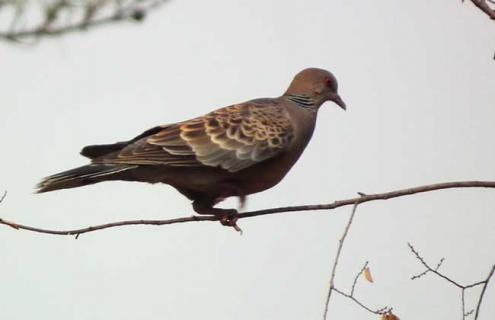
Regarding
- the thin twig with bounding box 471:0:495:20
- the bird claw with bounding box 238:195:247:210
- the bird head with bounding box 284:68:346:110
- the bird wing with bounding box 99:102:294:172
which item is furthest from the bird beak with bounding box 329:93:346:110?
the thin twig with bounding box 471:0:495:20

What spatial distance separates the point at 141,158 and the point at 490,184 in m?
1.95

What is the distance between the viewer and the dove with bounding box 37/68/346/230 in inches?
204

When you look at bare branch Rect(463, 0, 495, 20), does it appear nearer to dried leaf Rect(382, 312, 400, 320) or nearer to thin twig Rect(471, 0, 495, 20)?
thin twig Rect(471, 0, 495, 20)

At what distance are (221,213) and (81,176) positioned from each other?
767 mm

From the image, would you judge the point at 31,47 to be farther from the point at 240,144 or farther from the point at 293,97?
the point at 293,97

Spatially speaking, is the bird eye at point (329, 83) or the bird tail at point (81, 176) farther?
the bird eye at point (329, 83)

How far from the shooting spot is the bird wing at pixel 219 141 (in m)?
5.24

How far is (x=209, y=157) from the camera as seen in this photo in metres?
5.29

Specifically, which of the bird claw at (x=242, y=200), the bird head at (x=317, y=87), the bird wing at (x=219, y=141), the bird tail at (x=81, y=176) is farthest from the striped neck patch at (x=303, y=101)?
the bird tail at (x=81, y=176)

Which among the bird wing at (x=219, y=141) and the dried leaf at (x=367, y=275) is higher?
the bird wing at (x=219, y=141)

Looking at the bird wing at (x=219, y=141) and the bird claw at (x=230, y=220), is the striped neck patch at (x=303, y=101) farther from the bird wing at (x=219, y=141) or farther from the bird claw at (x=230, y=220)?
the bird claw at (x=230, y=220)

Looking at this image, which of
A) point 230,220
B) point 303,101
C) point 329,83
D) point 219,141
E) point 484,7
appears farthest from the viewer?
point 329,83

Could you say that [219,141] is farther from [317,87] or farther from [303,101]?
[317,87]

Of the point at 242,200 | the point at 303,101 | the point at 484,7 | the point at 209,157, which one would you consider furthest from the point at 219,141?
the point at 484,7
